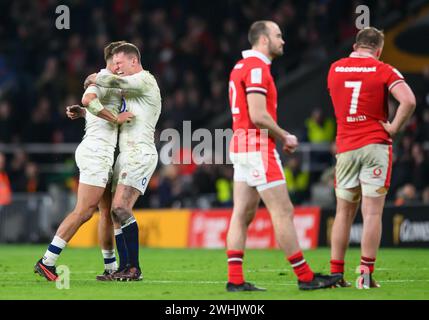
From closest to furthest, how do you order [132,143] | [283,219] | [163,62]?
1. [283,219]
2. [132,143]
3. [163,62]

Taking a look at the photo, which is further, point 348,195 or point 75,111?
point 75,111

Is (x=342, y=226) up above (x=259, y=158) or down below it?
below

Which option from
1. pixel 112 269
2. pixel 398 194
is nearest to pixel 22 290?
pixel 112 269

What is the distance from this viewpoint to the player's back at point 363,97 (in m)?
11.0

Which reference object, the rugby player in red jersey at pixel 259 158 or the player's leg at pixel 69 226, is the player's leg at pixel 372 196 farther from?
the player's leg at pixel 69 226

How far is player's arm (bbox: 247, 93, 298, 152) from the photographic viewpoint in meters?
9.95

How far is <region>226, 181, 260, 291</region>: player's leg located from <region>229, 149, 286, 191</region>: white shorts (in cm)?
13

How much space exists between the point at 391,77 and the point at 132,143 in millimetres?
3126

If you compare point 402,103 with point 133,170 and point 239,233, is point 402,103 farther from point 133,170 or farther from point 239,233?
point 133,170

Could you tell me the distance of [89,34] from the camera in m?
30.6

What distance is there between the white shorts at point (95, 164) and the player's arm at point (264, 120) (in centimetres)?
275

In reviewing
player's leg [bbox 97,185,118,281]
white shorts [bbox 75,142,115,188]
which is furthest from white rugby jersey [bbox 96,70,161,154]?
player's leg [bbox 97,185,118,281]

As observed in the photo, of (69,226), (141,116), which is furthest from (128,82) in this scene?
(69,226)

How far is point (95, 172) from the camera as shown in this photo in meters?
12.2
